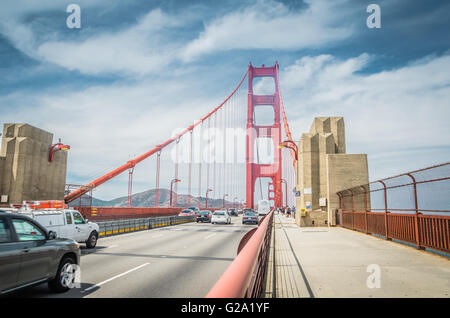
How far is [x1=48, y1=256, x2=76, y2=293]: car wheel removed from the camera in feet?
19.4

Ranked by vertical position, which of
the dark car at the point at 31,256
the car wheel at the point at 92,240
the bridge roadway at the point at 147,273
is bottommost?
the bridge roadway at the point at 147,273

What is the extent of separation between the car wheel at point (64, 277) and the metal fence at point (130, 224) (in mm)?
12045

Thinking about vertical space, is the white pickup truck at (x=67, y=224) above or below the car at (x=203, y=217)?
above

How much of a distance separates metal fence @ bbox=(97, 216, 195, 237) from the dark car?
12277mm

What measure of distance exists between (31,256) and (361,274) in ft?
20.7

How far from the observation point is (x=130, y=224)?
860 inches

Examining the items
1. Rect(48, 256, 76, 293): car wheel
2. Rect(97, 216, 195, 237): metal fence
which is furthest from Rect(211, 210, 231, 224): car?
Rect(48, 256, 76, 293): car wheel

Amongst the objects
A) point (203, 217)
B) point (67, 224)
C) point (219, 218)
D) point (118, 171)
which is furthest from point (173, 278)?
point (118, 171)

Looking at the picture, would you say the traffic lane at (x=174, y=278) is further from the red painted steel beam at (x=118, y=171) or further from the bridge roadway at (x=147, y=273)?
the red painted steel beam at (x=118, y=171)

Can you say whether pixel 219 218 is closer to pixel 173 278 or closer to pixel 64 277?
pixel 173 278

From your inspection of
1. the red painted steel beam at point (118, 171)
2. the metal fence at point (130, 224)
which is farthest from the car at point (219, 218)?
the red painted steel beam at point (118, 171)

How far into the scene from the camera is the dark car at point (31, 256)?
4.75 metres
